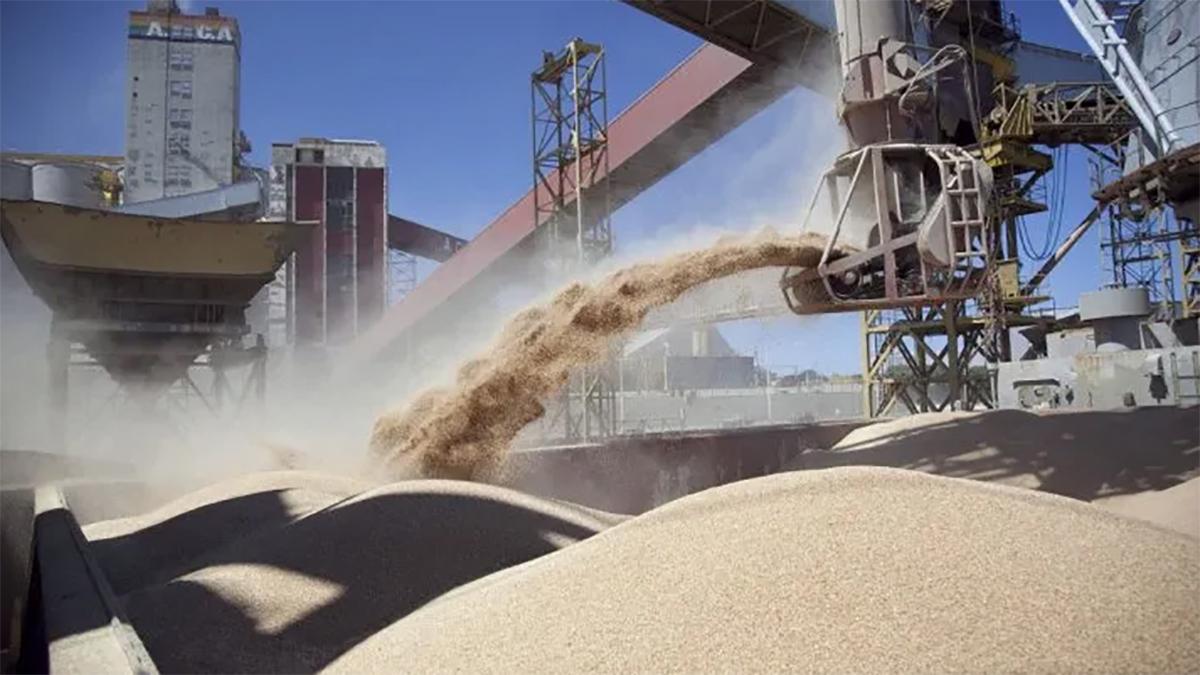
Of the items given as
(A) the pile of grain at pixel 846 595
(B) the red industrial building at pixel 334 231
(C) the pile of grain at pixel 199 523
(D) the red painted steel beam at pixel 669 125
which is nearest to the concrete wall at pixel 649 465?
(C) the pile of grain at pixel 199 523

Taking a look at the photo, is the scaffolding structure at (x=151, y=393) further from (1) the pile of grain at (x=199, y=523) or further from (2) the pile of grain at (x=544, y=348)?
(2) the pile of grain at (x=544, y=348)

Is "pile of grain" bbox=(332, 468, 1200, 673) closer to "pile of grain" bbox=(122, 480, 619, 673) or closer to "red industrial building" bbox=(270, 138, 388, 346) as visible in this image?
"pile of grain" bbox=(122, 480, 619, 673)

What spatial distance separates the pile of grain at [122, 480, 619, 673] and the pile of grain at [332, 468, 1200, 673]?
0.53 m

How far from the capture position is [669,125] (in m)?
10.6

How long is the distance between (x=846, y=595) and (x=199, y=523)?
4.11 meters

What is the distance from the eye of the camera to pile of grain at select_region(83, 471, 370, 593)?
3.98 metres

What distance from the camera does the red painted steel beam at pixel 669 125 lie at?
9.40 meters

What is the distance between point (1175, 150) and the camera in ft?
33.8

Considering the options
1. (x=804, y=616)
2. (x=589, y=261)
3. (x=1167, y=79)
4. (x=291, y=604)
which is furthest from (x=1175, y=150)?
(x=291, y=604)

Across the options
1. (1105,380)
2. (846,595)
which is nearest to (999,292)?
(1105,380)

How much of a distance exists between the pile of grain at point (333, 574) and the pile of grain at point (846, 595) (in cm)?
53

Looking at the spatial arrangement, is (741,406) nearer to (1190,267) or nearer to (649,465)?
(1190,267)

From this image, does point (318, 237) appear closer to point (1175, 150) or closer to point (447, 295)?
point (447, 295)

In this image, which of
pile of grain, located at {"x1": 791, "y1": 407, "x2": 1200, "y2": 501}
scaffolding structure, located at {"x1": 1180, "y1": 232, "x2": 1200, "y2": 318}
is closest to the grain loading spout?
pile of grain, located at {"x1": 791, "y1": 407, "x2": 1200, "y2": 501}
